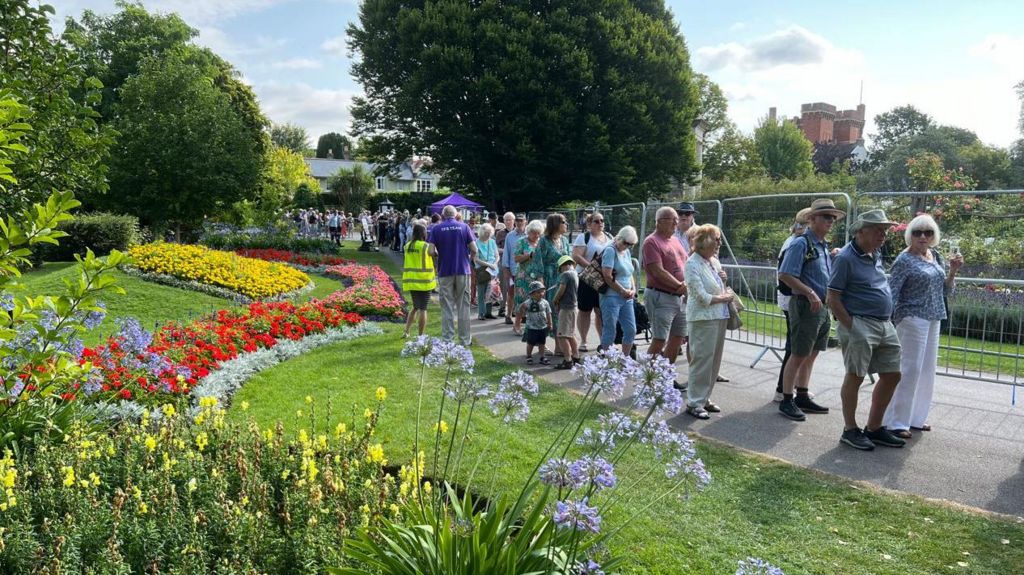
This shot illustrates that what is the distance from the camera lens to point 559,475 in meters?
2.30

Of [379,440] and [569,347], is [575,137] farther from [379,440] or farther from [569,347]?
[379,440]

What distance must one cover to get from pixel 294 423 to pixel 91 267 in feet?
9.49

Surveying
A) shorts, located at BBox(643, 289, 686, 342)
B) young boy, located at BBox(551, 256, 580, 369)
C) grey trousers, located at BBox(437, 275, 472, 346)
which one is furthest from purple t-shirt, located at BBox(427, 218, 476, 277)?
shorts, located at BBox(643, 289, 686, 342)

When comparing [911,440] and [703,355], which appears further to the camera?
[703,355]

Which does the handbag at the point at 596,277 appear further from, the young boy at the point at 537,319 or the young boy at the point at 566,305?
the young boy at the point at 537,319

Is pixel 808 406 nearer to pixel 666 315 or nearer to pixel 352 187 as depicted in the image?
pixel 666 315

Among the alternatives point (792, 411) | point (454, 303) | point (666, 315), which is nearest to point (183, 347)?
point (454, 303)

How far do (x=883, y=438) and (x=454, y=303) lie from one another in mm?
5216

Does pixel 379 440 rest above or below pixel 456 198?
below

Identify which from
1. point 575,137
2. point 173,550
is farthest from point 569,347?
point 575,137

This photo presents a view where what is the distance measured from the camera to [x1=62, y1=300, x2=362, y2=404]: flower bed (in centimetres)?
529

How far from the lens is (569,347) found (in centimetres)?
806

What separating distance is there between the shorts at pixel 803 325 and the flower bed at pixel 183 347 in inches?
203

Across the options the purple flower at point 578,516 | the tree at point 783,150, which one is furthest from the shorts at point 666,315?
the tree at point 783,150
